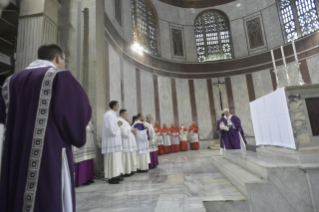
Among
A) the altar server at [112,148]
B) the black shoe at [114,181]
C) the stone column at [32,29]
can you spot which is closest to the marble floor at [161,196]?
the black shoe at [114,181]

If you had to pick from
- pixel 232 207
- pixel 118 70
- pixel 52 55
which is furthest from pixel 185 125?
pixel 52 55

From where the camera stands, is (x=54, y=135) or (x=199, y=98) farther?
(x=199, y=98)

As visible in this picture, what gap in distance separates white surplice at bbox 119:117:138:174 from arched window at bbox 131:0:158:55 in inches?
298

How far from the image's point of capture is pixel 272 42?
516 inches

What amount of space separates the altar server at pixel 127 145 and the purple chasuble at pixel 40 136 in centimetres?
371

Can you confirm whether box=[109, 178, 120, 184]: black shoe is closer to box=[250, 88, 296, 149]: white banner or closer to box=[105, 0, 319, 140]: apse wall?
box=[250, 88, 296, 149]: white banner

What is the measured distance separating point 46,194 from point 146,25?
1284 centimetres

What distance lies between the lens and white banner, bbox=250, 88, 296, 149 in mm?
3371

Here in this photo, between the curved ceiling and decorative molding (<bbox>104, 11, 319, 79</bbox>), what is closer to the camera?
decorative molding (<bbox>104, 11, 319, 79</bbox>)

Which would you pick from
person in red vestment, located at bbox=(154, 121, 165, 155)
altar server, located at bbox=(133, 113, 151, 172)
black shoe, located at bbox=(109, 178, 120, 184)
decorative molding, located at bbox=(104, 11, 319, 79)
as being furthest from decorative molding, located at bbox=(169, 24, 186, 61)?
black shoe, located at bbox=(109, 178, 120, 184)

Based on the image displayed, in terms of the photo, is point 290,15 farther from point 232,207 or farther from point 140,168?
point 232,207

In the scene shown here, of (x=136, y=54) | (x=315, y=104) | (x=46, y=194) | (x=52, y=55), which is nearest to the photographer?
(x=46, y=194)

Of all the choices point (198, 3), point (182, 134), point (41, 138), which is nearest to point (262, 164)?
point (41, 138)

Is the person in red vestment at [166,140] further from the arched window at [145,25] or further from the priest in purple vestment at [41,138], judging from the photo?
the priest in purple vestment at [41,138]
